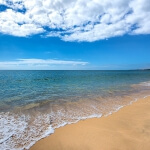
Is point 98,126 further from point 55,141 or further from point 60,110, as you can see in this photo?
point 60,110

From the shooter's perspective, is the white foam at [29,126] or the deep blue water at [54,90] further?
the deep blue water at [54,90]

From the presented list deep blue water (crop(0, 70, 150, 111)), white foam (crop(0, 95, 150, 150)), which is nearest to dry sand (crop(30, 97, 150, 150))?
white foam (crop(0, 95, 150, 150))

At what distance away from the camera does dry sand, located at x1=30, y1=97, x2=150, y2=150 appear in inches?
144

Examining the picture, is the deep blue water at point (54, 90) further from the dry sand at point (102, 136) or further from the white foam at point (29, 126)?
the dry sand at point (102, 136)

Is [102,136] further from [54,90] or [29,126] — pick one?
[54,90]

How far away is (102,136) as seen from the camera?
4.20 m

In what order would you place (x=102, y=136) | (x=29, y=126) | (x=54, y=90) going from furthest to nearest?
1. (x=54, y=90)
2. (x=29, y=126)
3. (x=102, y=136)

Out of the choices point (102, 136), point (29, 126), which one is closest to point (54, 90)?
point (29, 126)

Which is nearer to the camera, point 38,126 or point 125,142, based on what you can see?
point 125,142

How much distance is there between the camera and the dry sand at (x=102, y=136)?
3668mm

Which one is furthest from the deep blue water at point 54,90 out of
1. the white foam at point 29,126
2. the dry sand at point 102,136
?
the dry sand at point 102,136

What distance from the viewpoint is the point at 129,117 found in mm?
5934

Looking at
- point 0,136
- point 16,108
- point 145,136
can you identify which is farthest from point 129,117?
point 16,108

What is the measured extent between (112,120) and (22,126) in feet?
14.0
